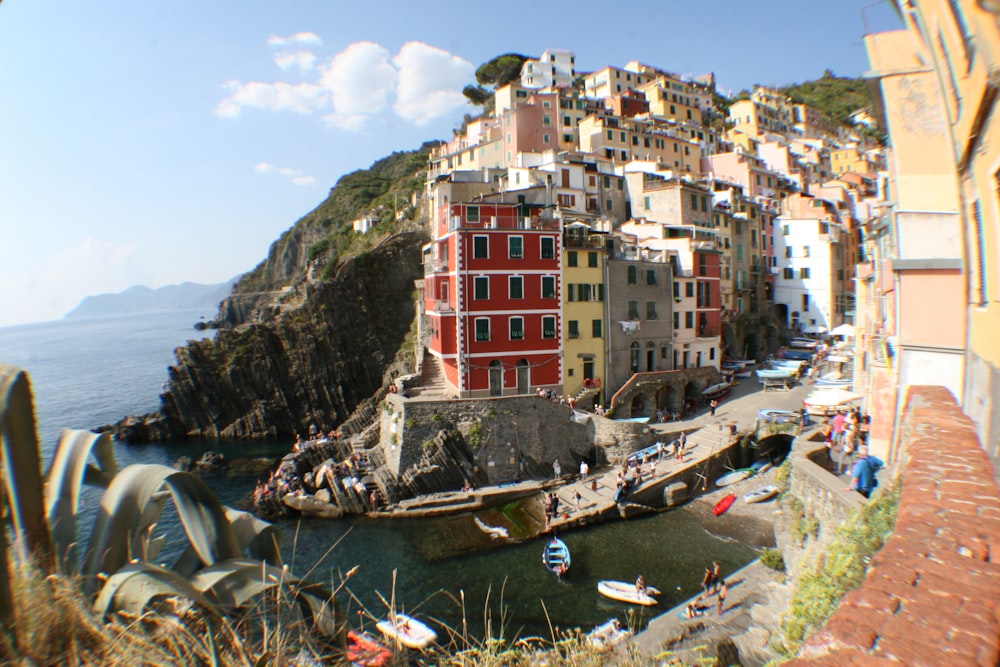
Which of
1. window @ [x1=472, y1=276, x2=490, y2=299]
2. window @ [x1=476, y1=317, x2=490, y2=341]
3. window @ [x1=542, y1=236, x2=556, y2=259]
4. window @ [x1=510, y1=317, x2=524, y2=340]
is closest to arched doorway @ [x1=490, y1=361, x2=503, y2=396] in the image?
window @ [x1=476, y1=317, x2=490, y2=341]

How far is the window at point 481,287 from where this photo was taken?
96.2ft

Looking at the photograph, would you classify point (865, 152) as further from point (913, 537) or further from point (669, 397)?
point (913, 537)

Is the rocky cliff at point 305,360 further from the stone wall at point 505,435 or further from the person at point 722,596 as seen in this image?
the person at point 722,596

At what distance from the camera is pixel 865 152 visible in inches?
3049

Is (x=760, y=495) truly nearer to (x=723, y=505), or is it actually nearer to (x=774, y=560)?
(x=723, y=505)

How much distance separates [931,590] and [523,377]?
2759 cm

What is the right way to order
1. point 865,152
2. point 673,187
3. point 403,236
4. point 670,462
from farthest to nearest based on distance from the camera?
1. point 865,152
2. point 403,236
3. point 673,187
4. point 670,462

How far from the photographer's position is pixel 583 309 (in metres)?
31.8

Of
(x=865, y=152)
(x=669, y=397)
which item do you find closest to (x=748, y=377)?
(x=669, y=397)

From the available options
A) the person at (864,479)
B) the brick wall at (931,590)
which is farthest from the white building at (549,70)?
the brick wall at (931,590)

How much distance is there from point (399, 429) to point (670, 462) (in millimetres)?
13847

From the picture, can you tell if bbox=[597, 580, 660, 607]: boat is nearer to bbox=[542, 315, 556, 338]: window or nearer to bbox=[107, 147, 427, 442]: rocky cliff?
bbox=[542, 315, 556, 338]: window

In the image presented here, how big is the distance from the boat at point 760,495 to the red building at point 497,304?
11.1 metres

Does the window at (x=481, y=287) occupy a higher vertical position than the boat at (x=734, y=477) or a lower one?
higher
